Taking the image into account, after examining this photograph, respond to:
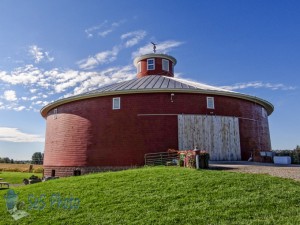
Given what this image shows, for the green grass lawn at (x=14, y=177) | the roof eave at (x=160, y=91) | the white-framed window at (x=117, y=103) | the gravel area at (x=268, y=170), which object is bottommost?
the green grass lawn at (x=14, y=177)

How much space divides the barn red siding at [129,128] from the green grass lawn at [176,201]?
249 inches

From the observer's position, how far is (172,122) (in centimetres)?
1689

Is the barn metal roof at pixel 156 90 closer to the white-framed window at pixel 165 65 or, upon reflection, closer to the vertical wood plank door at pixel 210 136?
the vertical wood plank door at pixel 210 136

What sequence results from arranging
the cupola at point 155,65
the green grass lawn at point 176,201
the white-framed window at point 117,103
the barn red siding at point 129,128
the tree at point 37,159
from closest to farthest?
the green grass lawn at point 176,201 → the barn red siding at point 129,128 → the white-framed window at point 117,103 → the cupola at point 155,65 → the tree at point 37,159

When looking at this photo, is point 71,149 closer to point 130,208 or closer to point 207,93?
point 207,93

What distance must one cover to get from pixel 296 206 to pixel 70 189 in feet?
23.6

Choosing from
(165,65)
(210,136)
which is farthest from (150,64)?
(210,136)

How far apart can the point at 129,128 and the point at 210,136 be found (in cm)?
495

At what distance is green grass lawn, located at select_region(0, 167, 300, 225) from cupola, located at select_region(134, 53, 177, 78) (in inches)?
577

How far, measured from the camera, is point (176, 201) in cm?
744

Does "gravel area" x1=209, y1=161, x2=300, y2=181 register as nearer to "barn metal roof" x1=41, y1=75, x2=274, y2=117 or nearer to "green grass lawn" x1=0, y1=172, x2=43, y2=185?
"barn metal roof" x1=41, y1=75, x2=274, y2=117

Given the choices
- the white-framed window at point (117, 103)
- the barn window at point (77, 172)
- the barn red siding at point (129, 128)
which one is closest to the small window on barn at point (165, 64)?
the barn red siding at point (129, 128)

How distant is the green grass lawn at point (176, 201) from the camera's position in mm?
6414

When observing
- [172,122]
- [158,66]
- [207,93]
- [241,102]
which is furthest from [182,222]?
[158,66]
